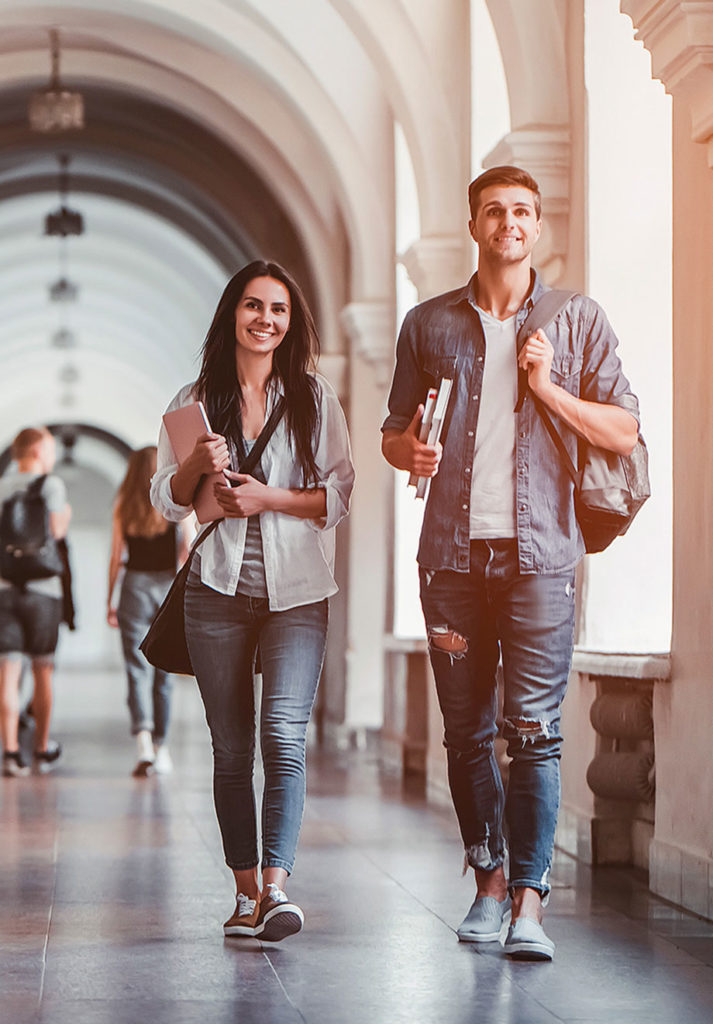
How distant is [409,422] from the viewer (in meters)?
4.37

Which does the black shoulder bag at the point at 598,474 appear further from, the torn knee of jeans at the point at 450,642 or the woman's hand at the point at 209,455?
the woman's hand at the point at 209,455

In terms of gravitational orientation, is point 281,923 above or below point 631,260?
below

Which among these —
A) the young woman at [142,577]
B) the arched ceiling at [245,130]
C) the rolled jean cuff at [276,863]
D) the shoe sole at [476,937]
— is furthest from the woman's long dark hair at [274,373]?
the young woman at [142,577]

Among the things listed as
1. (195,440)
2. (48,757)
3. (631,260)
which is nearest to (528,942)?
(195,440)

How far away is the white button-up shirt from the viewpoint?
427 cm

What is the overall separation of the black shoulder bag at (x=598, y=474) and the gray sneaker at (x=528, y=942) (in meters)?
0.98

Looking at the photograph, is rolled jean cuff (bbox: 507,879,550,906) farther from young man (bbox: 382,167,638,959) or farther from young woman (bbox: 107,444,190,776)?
young woman (bbox: 107,444,190,776)

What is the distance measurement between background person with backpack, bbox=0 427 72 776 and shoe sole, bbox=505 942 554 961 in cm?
502

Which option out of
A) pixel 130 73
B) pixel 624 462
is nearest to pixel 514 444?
pixel 624 462

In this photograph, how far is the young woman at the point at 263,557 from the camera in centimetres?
422

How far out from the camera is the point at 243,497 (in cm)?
423

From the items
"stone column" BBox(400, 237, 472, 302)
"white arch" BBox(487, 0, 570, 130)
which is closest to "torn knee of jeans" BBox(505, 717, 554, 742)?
"white arch" BBox(487, 0, 570, 130)

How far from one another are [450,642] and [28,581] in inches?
197

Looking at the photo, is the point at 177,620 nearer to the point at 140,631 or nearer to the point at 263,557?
the point at 263,557
